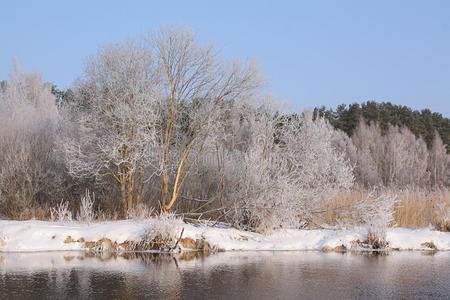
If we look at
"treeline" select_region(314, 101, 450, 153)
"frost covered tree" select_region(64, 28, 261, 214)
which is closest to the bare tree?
"frost covered tree" select_region(64, 28, 261, 214)

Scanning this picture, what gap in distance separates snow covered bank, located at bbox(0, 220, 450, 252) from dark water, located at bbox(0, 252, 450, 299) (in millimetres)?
675

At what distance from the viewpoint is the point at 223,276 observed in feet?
32.2

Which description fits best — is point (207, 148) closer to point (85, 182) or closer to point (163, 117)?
point (163, 117)

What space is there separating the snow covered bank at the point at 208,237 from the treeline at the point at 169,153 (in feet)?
2.38

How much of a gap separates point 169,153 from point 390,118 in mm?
44871

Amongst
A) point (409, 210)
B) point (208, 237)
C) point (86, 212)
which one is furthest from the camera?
point (409, 210)

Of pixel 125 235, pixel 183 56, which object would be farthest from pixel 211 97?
pixel 125 235

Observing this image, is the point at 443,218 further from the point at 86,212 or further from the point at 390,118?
the point at 390,118

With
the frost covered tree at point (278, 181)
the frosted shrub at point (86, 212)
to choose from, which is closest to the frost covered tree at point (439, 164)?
the frost covered tree at point (278, 181)

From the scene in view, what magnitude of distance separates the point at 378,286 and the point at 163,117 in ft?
32.6

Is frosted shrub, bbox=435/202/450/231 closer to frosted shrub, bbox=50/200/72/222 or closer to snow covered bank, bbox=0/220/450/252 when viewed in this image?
snow covered bank, bbox=0/220/450/252

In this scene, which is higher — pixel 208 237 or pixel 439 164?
pixel 439 164

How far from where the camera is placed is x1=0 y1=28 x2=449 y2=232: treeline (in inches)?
620

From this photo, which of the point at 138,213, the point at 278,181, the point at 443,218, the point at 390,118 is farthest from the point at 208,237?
the point at 390,118
